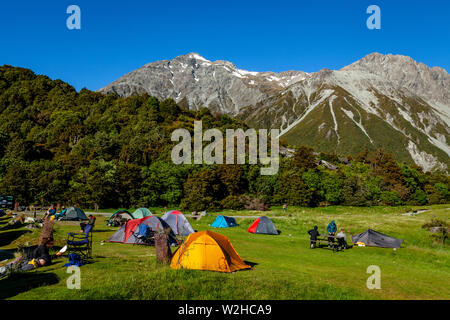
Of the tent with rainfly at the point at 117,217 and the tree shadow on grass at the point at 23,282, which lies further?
the tent with rainfly at the point at 117,217

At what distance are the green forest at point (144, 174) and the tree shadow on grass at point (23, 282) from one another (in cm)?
5595

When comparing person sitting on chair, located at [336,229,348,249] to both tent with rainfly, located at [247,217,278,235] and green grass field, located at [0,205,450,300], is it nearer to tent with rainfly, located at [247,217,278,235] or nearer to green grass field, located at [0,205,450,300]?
green grass field, located at [0,205,450,300]

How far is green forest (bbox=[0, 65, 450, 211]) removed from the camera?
69.1m

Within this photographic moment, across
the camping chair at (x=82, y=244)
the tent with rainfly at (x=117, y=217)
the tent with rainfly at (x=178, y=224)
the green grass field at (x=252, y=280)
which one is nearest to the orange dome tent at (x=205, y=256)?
the green grass field at (x=252, y=280)

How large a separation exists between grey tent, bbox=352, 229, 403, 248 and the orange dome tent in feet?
55.1

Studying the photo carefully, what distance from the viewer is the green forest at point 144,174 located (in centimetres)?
6912

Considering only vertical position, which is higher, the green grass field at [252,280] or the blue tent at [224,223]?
the green grass field at [252,280]

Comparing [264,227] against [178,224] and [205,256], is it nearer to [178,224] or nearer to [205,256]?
[178,224]

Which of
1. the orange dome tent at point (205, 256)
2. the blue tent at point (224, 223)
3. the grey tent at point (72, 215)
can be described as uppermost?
the orange dome tent at point (205, 256)

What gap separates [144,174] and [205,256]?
6515 centimetres

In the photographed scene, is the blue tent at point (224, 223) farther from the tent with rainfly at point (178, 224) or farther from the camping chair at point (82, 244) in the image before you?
the camping chair at point (82, 244)

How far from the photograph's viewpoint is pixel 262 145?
102375 mm

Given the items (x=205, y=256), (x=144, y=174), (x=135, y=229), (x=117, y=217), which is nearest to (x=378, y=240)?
(x=205, y=256)

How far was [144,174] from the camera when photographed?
252 ft
